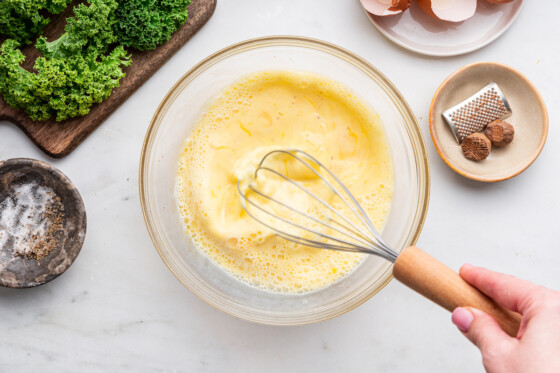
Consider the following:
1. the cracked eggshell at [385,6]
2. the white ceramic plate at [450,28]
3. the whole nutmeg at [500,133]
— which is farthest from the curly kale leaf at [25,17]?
the whole nutmeg at [500,133]

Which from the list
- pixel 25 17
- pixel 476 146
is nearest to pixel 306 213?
pixel 476 146

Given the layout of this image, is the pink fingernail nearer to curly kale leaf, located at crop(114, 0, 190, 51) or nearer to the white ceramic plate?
the white ceramic plate

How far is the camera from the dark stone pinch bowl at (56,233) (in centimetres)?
151

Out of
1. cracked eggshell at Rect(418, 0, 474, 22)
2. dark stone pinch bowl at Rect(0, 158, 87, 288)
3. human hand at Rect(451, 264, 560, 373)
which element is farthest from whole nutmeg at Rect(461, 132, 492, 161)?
dark stone pinch bowl at Rect(0, 158, 87, 288)

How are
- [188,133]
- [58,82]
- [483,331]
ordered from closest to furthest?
[483,331] → [58,82] → [188,133]

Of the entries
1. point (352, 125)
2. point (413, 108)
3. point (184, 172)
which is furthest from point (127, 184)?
point (413, 108)

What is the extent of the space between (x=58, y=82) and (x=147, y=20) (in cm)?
32

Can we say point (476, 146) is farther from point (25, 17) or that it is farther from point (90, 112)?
point (25, 17)

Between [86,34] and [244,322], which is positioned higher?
[86,34]

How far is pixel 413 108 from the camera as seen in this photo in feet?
5.38

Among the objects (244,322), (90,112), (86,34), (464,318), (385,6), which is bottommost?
(244,322)

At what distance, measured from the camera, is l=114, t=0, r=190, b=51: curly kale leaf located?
151 centimetres

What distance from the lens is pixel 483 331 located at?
1.01m

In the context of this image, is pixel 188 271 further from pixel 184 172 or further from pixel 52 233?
pixel 52 233
